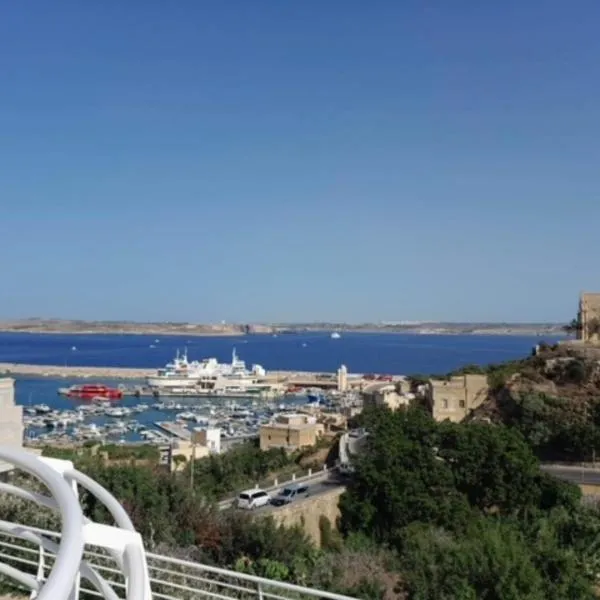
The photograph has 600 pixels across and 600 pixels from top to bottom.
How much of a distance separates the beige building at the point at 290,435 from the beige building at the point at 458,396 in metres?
5.28

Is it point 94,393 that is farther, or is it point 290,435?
point 94,393

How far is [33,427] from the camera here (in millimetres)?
51625

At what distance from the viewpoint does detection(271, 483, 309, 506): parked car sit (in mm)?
19469

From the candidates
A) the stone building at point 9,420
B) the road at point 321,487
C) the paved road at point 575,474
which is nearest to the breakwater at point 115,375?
the paved road at point 575,474

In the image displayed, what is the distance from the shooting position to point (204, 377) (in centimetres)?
7819

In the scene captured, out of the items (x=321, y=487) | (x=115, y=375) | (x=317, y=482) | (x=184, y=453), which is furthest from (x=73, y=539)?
(x=115, y=375)

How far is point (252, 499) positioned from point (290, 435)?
1284cm

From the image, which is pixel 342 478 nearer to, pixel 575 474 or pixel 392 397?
pixel 575 474

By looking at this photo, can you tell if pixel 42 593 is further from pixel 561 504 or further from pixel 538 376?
pixel 538 376

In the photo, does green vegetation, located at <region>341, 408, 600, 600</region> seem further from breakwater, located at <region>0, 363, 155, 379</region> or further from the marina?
breakwater, located at <region>0, 363, 155, 379</region>

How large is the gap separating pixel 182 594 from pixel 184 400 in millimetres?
67139

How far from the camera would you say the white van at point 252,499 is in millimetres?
18781

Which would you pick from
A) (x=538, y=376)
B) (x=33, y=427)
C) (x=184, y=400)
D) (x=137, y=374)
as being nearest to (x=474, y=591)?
(x=538, y=376)

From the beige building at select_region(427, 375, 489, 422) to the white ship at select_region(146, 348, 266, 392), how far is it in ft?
152
